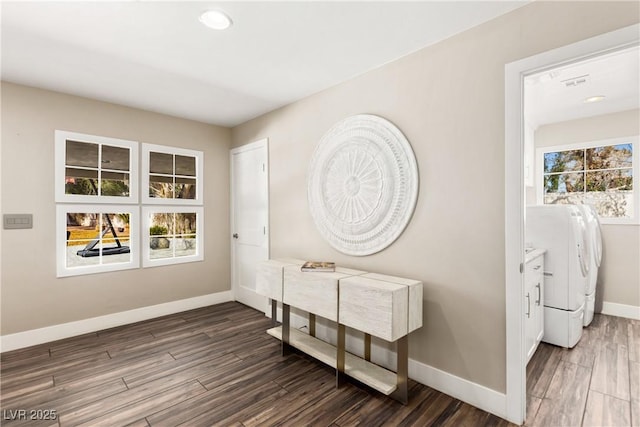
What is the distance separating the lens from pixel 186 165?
3947mm

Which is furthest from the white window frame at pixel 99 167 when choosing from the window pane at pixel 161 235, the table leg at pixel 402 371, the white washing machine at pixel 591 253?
the white washing machine at pixel 591 253

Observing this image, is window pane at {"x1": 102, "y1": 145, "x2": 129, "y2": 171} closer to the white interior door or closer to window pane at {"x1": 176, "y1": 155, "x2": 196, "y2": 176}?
window pane at {"x1": 176, "y1": 155, "x2": 196, "y2": 176}

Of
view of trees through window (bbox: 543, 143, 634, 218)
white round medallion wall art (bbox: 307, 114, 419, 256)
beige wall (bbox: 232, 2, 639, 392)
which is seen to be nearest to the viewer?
beige wall (bbox: 232, 2, 639, 392)

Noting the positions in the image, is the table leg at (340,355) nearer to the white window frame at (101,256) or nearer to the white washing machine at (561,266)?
the white washing machine at (561,266)

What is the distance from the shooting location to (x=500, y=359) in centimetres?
185

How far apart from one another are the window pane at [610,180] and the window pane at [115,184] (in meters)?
5.72

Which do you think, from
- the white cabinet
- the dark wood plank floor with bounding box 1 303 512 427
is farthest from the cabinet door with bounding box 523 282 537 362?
the dark wood plank floor with bounding box 1 303 512 427

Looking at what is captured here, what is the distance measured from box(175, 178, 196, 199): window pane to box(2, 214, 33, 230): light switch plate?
1407mm

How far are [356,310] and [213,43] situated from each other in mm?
2178

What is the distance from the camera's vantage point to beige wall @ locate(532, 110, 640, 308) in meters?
3.46

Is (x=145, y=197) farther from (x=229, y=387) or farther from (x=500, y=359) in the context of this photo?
(x=500, y=359)

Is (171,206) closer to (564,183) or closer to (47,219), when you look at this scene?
(47,219)

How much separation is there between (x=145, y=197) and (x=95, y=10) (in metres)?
2.18

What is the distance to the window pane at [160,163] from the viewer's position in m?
3.66
